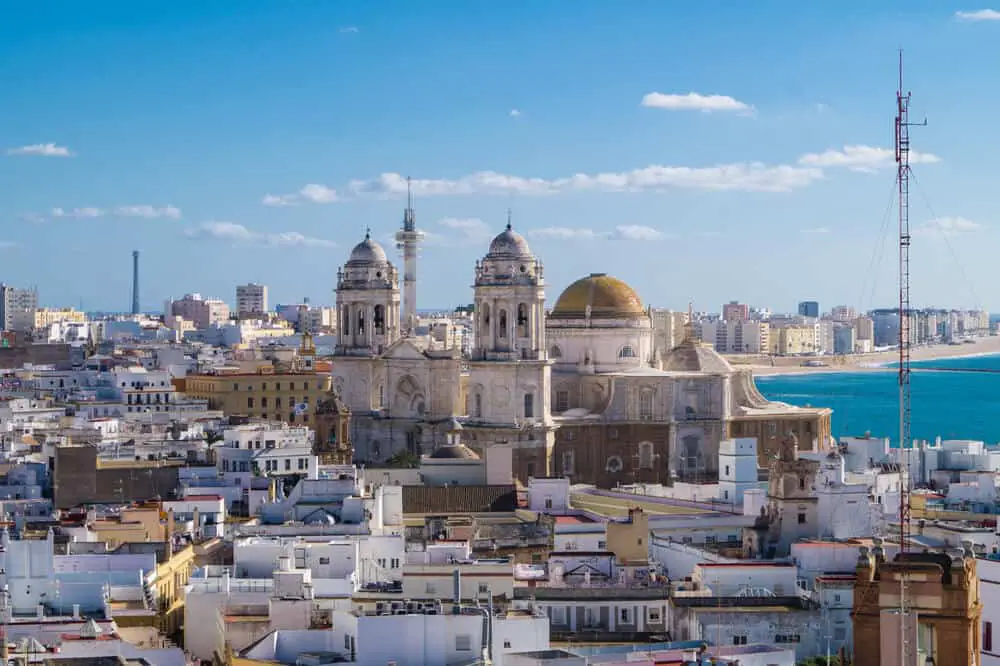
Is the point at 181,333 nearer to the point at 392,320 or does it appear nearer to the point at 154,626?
the point at 392,320

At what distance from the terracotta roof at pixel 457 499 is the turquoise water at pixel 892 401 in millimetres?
33702

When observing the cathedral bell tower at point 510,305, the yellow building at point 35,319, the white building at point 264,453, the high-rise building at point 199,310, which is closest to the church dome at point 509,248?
the cathedral bell tower at point 510,305

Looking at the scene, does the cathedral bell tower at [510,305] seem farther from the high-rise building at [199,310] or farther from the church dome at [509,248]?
the high-rise building at [199,310]

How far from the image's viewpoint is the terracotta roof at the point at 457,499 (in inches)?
1505

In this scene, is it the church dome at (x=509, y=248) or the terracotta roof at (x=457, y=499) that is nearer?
the terracotta roof at (x=457, y=499)

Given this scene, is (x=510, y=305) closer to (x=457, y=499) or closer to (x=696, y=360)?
(x=696, y=360)

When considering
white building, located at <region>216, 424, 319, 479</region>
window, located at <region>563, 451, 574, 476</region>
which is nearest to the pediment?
window, located at <region>563, 451, 574, 476</region>

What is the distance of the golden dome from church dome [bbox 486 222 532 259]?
5.38 meters

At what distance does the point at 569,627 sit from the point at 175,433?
26045 millimetres

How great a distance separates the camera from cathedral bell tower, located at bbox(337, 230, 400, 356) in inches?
2291

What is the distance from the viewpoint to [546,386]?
171 ft

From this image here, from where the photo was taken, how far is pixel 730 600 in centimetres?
2556

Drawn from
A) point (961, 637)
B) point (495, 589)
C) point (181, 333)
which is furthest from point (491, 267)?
point (181, 333)

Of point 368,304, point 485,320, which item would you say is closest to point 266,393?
point 368,304
